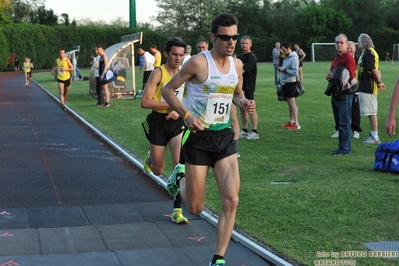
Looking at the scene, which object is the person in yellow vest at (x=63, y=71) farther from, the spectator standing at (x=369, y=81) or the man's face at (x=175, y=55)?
the man's face at (x=175, y=55)

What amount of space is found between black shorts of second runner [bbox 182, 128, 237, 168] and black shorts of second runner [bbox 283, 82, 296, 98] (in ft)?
30.4

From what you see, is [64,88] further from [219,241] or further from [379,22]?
[379,22]

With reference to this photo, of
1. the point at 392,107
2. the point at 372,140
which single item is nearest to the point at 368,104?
the point at 372,140

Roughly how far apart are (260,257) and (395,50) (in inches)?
2746

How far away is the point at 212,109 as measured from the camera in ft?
20.0

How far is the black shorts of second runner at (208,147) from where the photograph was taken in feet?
20.0

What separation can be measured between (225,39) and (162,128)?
8.25 ft

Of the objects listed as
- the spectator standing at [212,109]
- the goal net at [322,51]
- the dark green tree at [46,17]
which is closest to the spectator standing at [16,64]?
the goal net at [322,51]

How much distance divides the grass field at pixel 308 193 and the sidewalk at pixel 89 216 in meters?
0.53

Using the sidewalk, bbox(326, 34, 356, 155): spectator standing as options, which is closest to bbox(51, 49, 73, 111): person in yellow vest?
the sidewalk

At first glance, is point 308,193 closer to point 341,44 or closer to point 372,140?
point 341,44

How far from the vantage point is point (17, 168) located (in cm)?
1184

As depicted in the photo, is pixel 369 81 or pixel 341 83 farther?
pixel 369 81

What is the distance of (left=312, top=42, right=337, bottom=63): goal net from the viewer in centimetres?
7425
